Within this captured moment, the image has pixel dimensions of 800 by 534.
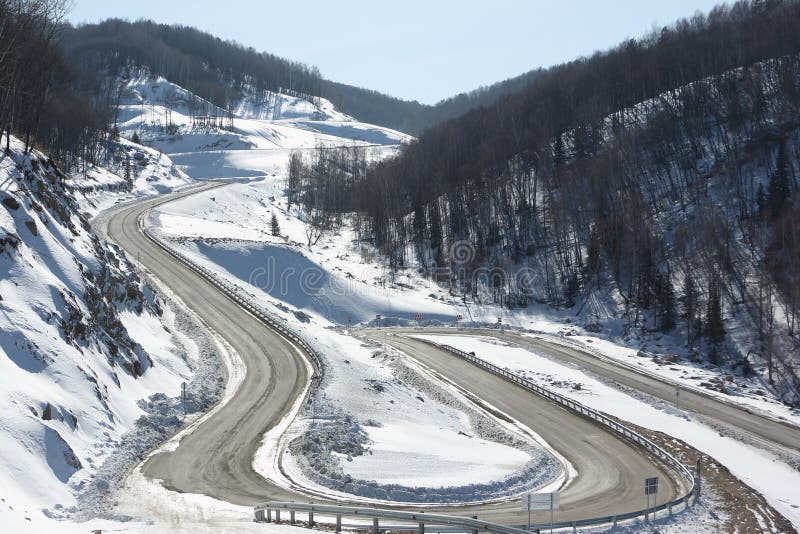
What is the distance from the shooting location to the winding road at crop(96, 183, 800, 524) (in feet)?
71.8

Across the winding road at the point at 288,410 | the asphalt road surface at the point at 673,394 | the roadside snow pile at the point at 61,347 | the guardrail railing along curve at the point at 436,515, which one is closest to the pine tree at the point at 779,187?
the asphalt road surface at the point at 673,394

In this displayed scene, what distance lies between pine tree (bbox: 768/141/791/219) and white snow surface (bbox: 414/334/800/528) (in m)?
39.6

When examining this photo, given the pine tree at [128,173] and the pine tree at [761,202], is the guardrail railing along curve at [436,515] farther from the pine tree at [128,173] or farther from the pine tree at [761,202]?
the pine tree at [761,202]

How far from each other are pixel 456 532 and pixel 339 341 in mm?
33040

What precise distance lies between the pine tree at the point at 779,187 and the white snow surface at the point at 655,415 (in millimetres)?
39572

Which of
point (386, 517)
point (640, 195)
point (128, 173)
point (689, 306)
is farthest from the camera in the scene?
point (128, 173)

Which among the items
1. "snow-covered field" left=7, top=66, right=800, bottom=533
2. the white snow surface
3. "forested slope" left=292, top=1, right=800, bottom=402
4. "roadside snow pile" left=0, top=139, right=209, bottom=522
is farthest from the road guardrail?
"forested slope" left=292, top=1, right=800, bottom=402

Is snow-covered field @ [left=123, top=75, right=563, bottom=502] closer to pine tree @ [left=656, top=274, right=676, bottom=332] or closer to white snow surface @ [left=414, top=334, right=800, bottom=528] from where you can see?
white snow surface @ [left=414, top=334, right=800, bottom=528]

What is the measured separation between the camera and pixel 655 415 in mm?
37188

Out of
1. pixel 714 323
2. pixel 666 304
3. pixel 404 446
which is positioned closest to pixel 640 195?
pixel 666 304

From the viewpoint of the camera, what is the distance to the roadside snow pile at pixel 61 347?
1834 centimetres

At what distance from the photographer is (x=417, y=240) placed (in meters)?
96.5

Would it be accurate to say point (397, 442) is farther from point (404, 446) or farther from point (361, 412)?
point (361, 412)

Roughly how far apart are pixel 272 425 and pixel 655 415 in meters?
24.0
